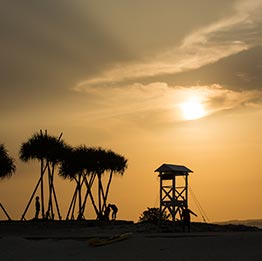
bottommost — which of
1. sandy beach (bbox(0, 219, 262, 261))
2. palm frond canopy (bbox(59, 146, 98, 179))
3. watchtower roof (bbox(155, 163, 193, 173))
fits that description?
sandy beach (bbox(0, 219, 262, 261))

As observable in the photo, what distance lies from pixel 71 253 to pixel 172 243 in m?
4.17

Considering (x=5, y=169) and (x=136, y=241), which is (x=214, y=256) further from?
(x=5, y=169)

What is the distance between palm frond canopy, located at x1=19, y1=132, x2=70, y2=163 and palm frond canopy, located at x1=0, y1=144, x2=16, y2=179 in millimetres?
3940

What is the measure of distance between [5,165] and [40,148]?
16.6 ft

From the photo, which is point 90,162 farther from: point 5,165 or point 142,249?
point 142,249

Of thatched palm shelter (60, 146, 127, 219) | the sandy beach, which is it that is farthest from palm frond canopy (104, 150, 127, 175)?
the sandy beach

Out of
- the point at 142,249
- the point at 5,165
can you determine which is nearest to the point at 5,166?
the point at 5,165

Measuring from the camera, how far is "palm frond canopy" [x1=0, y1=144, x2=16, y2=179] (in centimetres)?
5041

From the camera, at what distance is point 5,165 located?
165ft

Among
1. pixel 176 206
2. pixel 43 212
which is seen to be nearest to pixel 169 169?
pixel 176 206

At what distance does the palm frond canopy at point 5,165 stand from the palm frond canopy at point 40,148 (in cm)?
394

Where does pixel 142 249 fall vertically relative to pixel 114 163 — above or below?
below

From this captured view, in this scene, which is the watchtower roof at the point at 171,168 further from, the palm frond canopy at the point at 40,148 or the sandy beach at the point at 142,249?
the sandy beach at the point at 142,249

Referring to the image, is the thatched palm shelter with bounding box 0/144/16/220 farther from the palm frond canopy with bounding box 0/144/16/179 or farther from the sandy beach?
the sandy beach
